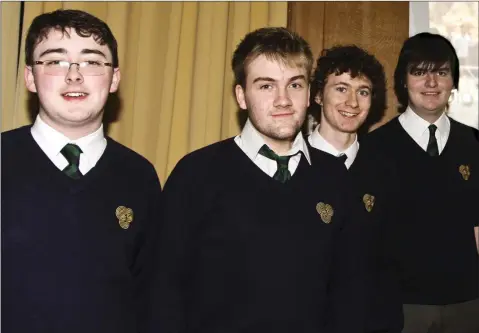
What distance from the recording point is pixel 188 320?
1.51 m

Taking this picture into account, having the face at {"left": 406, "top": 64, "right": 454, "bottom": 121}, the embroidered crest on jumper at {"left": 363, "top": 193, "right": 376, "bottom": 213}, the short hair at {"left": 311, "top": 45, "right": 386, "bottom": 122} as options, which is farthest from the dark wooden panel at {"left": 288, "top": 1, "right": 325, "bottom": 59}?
the embroidered crest on jumper at {"left": 363, "top": 193, "right": 376, "bottom": 213}

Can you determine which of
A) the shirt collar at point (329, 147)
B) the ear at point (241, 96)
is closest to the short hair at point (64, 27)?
the ear at point (241, 96)

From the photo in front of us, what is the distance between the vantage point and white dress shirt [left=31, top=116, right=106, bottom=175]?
1.49 m

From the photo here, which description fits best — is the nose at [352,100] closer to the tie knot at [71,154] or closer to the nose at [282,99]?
the nose at [282,99]

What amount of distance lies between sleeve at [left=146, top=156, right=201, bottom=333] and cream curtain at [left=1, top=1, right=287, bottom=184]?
56cm

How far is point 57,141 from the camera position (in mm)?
1499

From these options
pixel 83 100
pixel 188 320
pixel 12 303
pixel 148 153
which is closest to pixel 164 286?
pixel 188 320

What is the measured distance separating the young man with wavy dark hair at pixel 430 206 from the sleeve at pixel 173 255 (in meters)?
0.61

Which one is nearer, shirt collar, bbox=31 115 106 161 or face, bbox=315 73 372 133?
shirt collar, bbox=31 115 106 161

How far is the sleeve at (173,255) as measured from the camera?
1.45 meters

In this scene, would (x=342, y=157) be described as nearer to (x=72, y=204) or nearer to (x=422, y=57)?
(x=422, y=57)

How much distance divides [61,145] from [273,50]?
24.7 inches

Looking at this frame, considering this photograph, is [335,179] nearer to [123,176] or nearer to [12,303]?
[123,176]

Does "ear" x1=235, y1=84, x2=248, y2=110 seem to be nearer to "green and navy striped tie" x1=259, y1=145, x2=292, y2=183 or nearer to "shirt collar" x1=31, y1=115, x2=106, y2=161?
"green and navy striped tie" x1=259, y1=145, x2=292, y2=183
